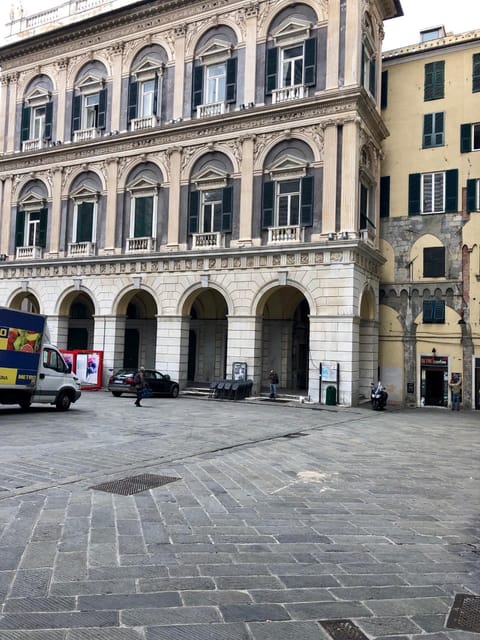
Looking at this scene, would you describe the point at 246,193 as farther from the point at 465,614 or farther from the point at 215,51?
the point at 465,614

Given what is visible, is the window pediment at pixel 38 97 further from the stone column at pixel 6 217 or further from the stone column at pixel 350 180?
the stone column at pixel 350 180

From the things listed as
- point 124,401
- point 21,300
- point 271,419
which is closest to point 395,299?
point 271,419

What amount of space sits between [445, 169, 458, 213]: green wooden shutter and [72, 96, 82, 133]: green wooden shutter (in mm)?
18803

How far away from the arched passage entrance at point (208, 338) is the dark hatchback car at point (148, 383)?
4440mm

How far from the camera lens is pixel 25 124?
3247cm

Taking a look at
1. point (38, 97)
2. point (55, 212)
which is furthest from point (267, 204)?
point (38, 97)

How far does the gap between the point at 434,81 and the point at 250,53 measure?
868 centimetres

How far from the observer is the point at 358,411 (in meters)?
21.9

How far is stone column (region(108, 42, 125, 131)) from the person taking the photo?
96.2 ft

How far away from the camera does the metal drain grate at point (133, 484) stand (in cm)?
797

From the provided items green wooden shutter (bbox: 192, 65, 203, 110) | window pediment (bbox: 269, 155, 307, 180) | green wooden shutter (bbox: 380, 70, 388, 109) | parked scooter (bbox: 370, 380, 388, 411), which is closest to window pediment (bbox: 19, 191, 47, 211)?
green wooden shutter (bbox: 192, 65, 203, 110)

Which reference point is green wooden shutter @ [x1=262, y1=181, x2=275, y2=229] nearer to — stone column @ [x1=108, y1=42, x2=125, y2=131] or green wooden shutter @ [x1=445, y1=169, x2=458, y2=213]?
green wooden shutter @ [x1=445, y1=169, x2=458, y2=213]

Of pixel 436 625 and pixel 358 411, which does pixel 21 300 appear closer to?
pixel 358 411

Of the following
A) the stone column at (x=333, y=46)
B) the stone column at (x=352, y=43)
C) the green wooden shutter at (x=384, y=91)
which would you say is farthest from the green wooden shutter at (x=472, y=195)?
the stone column at (x=333, y=46)
